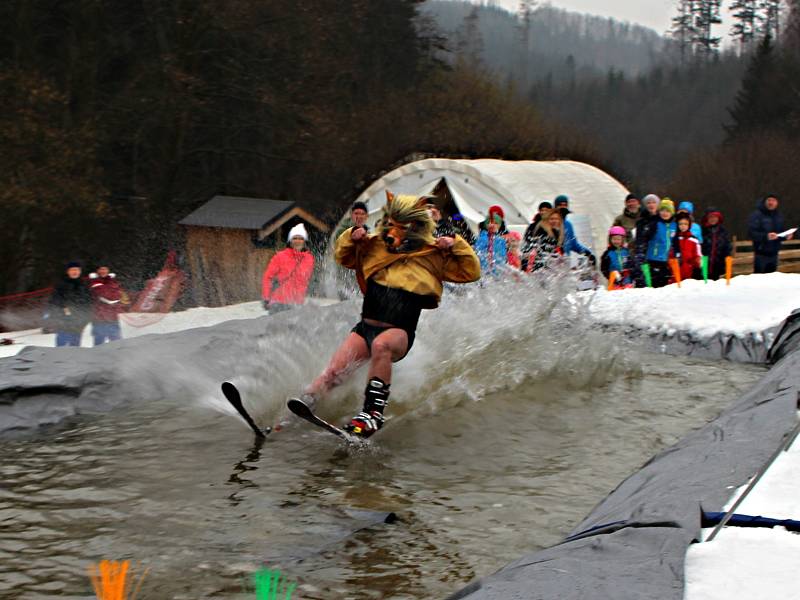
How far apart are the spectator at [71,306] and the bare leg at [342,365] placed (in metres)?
6.35

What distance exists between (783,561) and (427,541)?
2.18m

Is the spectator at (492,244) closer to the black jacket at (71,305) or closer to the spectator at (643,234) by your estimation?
the spectator at (643,234)

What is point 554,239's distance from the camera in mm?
13273

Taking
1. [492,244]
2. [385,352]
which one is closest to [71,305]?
[492,244]

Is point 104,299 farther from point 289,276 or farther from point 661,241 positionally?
point 661,241

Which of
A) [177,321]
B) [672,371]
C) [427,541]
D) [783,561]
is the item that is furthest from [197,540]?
[177,321]

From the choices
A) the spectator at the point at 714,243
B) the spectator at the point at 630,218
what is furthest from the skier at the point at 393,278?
the spectator at the point at 714,243

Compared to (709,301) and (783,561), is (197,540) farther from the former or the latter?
(709,301)

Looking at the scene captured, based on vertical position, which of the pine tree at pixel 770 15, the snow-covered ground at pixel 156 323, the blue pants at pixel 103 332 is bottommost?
the snow-covered ground at pixel 156 323

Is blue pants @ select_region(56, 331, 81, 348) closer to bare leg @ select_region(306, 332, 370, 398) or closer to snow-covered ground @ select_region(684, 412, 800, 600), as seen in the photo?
bare leg @ select_region(306, 332, 370, 398)

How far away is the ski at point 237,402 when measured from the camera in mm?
6629

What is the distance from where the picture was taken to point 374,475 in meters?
6.20

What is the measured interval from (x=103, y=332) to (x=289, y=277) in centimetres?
294

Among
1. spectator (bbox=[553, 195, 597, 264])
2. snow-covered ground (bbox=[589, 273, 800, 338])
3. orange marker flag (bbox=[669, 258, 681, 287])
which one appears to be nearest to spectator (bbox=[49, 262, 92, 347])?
spectator (bbox=[553, 195, 597, 264])
